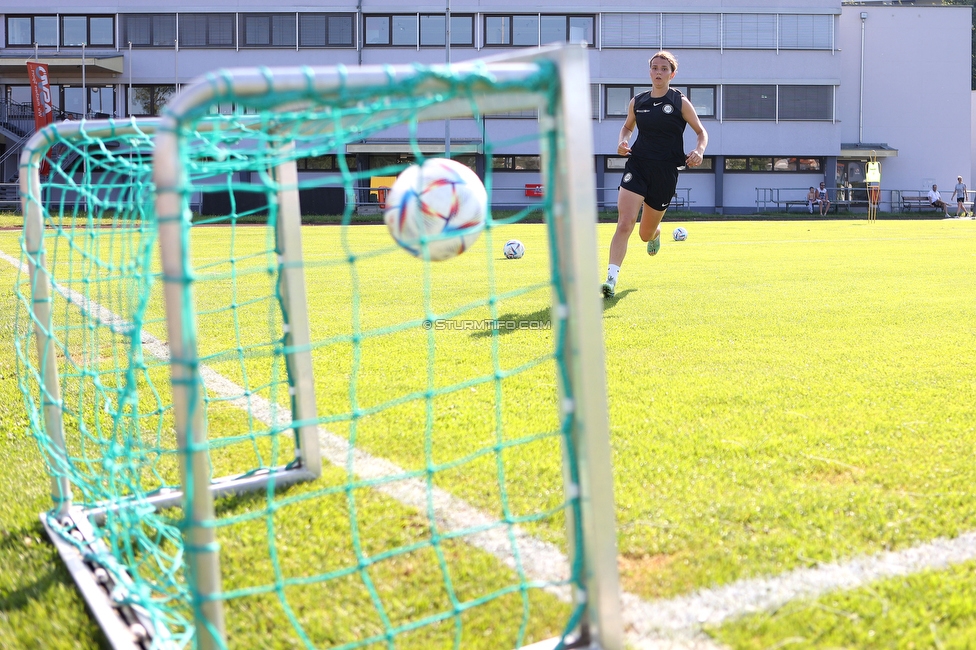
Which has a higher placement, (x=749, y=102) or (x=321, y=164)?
(x=749, y=102)

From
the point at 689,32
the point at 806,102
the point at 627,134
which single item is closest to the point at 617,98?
the point at 689,32

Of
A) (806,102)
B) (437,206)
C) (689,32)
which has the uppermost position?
(689,32)

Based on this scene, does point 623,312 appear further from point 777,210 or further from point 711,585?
point 777,210

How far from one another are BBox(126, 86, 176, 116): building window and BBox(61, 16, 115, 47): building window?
210cm

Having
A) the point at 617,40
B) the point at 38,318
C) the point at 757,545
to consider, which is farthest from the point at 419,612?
the point at 617,40

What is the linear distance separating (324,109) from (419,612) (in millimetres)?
1330

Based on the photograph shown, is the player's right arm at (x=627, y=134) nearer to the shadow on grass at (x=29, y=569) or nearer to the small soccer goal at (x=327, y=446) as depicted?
the small soccer goal at (x=327, y=446)

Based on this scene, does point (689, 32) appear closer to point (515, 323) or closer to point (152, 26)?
point (152, 26)

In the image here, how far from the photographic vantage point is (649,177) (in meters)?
8.26

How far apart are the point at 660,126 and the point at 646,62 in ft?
107

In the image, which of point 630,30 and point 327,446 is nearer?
point 327,446

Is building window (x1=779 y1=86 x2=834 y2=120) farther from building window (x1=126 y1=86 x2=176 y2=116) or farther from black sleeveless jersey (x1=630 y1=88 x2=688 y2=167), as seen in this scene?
black sleeveless jersey (x1=630 y1=88 x2=688 y2=167)

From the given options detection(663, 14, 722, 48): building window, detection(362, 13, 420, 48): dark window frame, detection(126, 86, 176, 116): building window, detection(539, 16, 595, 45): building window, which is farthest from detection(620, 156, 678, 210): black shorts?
detection(126, 86, 176, 116): building window

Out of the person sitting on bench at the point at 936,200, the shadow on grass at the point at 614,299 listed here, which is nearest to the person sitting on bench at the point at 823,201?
the person sitting on bench at the point at 936,200
